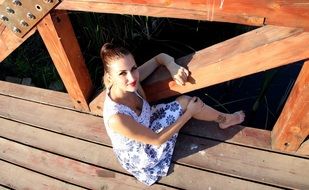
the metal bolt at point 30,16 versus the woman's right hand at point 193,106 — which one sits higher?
the metal bolt at point 30,16

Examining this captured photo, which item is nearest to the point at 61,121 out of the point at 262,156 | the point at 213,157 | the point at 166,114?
the point at 166,114

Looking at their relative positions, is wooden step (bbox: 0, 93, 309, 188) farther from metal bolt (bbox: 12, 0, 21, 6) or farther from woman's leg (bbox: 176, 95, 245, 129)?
metal bolt (bbox: 12, 0, 21, 6)

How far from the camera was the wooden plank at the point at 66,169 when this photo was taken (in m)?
2.42

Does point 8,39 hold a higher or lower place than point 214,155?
higher

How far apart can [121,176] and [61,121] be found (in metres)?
0.70

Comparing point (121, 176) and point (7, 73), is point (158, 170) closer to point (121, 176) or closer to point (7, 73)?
point (121, 176)

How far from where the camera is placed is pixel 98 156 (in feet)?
8.43

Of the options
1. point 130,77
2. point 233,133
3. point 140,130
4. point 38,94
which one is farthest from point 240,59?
point 38,94

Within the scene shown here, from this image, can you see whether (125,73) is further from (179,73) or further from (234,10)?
(234,10)

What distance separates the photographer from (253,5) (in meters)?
1.49

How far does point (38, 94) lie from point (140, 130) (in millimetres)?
1253

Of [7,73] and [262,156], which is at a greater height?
[262,156]

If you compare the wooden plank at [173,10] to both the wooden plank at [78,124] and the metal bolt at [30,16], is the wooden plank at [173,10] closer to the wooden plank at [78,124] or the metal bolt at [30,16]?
the metal bolt at [30,16]

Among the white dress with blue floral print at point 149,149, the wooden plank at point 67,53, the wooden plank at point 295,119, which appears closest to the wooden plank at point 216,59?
the white dress with blue floral print at point 149,149
